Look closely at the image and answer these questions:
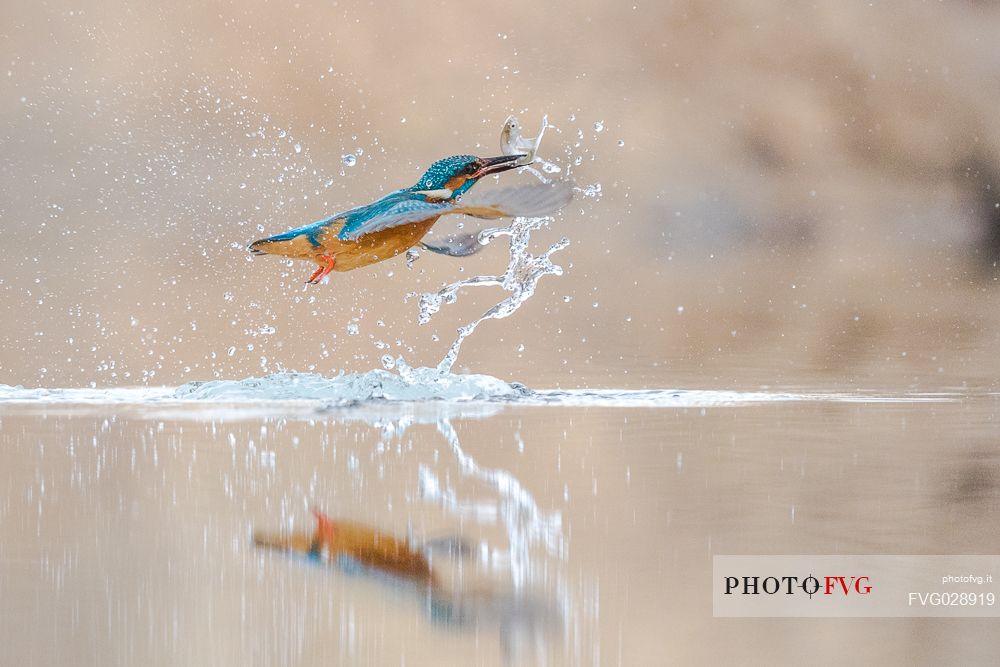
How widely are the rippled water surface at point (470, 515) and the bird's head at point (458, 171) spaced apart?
0.48m

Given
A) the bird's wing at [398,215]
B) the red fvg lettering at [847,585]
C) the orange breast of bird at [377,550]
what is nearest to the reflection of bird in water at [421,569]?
the orange breast of bird at [377,550]

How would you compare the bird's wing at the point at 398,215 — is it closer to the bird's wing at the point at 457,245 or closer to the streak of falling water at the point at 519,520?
the bird's wing at the point at 457,245

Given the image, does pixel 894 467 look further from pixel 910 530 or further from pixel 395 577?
pixel 395 577

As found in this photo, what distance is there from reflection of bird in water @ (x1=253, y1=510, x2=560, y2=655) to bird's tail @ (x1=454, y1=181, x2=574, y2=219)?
98 cm

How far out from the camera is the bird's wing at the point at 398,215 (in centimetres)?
241

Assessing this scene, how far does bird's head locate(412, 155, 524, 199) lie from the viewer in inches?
99.3

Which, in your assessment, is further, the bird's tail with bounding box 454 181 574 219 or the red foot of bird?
the red foot of bird

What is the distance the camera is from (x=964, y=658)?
0.88 metres

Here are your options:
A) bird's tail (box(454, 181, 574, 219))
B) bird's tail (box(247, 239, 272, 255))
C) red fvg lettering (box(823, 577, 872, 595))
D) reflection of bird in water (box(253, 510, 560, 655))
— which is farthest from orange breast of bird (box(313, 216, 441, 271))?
red fvg lettering (box(823, 577, 872, 595))

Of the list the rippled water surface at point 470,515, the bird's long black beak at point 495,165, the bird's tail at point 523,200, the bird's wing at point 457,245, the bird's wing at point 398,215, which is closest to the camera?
the rippled water surface at point 470,515

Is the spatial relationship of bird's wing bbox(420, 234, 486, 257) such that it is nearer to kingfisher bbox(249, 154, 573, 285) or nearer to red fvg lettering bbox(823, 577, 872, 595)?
kingfisher bbox(249, 154, 573, 285)

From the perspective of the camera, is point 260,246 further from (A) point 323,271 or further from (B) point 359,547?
(B) point 359,547

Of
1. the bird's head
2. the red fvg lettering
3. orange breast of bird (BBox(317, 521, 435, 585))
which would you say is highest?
the bird's head

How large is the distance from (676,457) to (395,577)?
0.82 m
